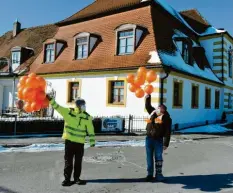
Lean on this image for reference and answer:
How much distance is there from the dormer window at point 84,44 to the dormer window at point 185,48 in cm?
562

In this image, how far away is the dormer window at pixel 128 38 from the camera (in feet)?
56.2

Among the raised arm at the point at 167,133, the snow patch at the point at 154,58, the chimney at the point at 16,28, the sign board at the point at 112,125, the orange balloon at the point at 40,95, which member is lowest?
the sign board at the point at 112,125

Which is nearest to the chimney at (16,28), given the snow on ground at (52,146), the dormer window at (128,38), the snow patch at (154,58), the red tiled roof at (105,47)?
the red tiled roof at (105,47)

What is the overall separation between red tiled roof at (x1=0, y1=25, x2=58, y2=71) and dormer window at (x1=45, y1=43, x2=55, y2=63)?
101 inches

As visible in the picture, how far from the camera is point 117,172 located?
6973 mm

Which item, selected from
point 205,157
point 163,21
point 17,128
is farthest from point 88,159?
point 163,21

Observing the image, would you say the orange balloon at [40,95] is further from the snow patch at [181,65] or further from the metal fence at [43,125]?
the snow patch at [181,65]

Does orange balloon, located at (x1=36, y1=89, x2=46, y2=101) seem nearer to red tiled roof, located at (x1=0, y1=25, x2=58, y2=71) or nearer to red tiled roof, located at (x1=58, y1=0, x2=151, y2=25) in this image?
red tiled roof, located at (x1=58, y1=0, x2=151, y2=25)

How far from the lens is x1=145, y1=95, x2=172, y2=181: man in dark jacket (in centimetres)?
632

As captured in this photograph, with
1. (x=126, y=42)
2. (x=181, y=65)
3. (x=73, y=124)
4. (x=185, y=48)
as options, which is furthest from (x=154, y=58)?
(x=73, y=124)

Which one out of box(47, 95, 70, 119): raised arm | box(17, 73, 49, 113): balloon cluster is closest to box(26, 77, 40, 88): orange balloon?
box(17, 73, 49, 113): balloon cluster

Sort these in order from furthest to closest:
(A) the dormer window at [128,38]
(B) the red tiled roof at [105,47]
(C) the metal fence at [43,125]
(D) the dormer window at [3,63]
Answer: (D) the dormer window at [3,63] < (A) the dormer window at [128,38] < (B) the red tiled roof at [105,47] < (C) the metal fence at [43,125]

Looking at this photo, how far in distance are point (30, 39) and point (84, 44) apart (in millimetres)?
9356

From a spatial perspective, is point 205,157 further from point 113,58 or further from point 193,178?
point 113,58
